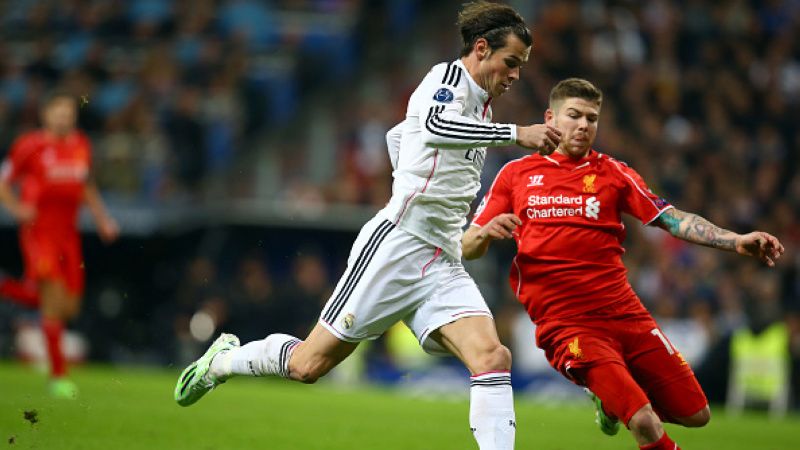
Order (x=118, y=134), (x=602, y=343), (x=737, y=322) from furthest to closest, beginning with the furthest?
(x=118, y=134) < (x=737, y=322) < (x=602, y=343)

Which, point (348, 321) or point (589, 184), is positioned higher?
point (589, 184)

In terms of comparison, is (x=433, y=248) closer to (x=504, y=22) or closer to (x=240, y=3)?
(x=504, y=22)

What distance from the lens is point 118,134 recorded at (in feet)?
63.7

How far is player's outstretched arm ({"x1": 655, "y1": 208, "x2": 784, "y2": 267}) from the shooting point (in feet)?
21.2

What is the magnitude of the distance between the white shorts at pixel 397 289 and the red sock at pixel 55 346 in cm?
544

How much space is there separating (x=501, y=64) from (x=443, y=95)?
399 millimetres

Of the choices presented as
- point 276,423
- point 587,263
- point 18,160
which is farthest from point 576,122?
point 18,160

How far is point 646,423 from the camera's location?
680 centimetres

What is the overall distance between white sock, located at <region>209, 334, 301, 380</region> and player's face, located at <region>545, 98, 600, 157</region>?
2041mm

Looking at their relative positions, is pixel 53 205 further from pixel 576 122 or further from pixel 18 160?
pixel 576 122

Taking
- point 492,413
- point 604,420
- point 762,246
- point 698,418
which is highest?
point 762,246

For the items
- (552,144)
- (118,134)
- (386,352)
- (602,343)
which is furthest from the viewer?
(118,134)

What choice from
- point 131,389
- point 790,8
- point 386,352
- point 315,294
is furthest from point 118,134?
point 790,8

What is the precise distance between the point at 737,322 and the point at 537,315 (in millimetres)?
9413
